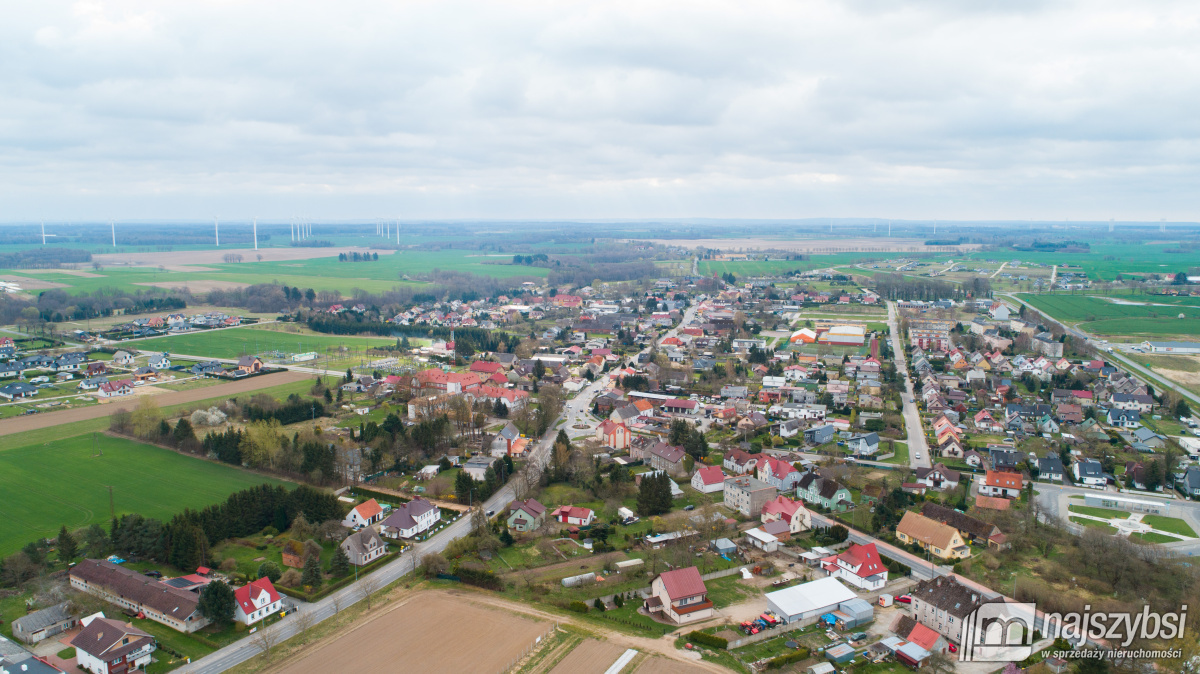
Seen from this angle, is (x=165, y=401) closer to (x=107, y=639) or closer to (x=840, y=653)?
(x=107, y=639)

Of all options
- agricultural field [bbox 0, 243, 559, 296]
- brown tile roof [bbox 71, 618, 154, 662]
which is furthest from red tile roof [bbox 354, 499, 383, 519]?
agricultural field [bbox 0, 243, 559, 296]

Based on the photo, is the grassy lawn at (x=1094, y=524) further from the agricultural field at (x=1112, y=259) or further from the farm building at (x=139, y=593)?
the agricultural field at (x=1112, y=259)

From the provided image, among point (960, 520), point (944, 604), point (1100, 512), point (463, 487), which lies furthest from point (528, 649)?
point (1100, 512)

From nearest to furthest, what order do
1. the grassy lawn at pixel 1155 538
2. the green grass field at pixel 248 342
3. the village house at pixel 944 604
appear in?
the village house at pixel 944 604 → the grassy lawn at pixel 1155 538 → the green grass field at pixel 248 342

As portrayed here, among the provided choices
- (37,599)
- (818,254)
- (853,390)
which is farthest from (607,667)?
(818,254)

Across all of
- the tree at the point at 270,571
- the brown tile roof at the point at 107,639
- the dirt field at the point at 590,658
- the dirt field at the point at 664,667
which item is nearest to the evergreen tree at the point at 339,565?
the tree at the point at 270,571

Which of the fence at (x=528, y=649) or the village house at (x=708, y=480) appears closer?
the fence at (x=528, y=649)
